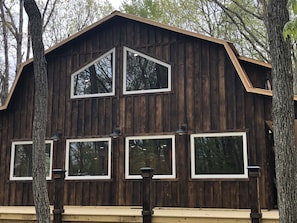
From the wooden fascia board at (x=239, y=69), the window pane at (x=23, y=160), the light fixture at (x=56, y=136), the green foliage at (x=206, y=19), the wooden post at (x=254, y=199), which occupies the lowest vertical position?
the wooden post at (x=254, y=199)

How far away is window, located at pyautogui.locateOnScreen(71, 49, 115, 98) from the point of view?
9.23 meters

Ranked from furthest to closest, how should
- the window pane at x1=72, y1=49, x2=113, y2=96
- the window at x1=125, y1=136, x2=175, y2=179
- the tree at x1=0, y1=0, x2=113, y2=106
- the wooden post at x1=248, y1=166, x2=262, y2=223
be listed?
the tree at x1=0, y1=0, x2=113, y2=106
the window pane at x1=72, y1=49, x2=113, y2=96
the window at x1=125, y1=136, x2=175, y2=179
the wooden post at x1=248, y1=166, x2=262, y2=223

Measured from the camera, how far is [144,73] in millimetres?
8977

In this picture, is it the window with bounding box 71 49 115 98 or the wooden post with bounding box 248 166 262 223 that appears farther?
the window with bounding box 71 49 115 98

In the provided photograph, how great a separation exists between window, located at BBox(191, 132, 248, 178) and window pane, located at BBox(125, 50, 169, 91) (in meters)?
1.55

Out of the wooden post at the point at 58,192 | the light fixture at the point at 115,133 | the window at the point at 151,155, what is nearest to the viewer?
the wooden post at the point at 58,192

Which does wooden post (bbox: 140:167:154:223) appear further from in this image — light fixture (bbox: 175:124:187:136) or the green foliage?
the green foliage

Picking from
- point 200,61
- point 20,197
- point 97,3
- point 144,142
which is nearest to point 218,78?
point 200,61

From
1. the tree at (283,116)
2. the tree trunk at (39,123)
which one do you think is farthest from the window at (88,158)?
the tree at (283,116)

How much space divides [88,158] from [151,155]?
1.56 m

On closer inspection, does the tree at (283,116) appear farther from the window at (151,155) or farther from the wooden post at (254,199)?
the window at (151,155)

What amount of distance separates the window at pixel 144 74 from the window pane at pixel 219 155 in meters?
1.56

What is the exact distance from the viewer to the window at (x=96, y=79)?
9234 millimetres

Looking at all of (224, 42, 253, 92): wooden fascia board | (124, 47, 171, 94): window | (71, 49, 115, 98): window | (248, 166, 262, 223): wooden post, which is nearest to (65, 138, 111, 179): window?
(71, 49, 115, 98): window
